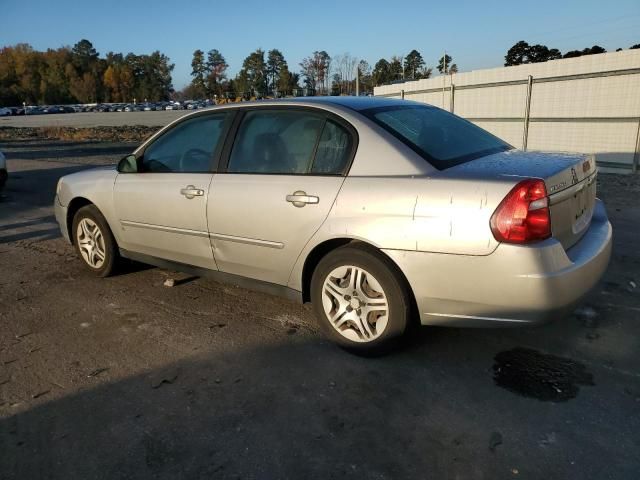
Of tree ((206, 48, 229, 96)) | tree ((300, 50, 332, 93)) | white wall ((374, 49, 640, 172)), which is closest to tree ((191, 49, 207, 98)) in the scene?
tree ((206, 48, 229, 96))

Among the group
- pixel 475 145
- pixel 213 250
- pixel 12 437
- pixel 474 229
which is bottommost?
pixel 12 437

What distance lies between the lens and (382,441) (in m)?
2.50

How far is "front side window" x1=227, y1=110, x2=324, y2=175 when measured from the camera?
3516 mm

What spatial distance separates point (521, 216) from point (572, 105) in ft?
41.9

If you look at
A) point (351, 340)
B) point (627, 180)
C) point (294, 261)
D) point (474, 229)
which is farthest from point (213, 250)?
point (627, 180)

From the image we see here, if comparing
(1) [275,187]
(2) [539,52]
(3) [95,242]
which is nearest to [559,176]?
(1) [275,187]

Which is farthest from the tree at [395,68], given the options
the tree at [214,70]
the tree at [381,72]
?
the tree at [214,70]

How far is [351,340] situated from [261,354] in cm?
60

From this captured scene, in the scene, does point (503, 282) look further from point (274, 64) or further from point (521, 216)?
point (274, 64)

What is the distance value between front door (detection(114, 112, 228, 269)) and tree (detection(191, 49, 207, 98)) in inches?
5192

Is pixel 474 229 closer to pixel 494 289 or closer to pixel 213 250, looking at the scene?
pixel 494 289

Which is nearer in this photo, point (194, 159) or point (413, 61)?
point (194, 159)

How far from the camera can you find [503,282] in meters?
2.73

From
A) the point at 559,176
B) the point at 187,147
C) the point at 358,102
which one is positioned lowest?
the point at 559,176
